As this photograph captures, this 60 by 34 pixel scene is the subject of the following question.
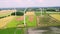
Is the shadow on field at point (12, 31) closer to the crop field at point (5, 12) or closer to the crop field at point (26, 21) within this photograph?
the crop field at point (26, 21)

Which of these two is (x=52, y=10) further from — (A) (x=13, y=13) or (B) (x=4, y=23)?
(B) (x=4, y=23)

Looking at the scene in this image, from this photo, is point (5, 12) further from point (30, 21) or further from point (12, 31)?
point (30, 21)

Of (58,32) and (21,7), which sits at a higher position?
(21,7)

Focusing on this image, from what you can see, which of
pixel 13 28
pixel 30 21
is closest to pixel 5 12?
pixel 13 28

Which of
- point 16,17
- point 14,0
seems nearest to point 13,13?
point 16,17

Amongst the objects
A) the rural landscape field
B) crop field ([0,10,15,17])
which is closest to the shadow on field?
the rural landscape field

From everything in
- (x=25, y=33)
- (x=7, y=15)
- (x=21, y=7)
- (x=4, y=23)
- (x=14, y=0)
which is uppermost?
(x=14, y=0)

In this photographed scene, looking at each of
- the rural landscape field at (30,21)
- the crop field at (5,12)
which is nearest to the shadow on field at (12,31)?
the rural landscape field at (30,21)

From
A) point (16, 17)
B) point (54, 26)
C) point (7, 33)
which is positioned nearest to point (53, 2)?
point (54, 26)
